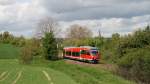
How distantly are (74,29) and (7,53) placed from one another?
1810 inches

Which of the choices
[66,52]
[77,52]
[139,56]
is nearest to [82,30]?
[66,52]

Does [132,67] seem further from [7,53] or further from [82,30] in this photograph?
[82,30]

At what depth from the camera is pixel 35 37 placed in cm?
14112

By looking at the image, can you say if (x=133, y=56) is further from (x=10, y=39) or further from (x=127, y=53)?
(x=10, y=39)

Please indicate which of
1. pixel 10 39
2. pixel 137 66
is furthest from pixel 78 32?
pixel 137 66

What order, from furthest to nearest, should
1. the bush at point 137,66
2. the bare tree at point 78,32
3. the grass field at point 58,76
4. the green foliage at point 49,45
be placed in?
the bare tree at point 78,32, the green foliage at point 49,45, the bush at point 137,66, the grass field at point 58,76

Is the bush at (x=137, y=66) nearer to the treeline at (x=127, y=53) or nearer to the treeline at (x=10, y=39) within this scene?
the treeline at (x=127, y=53)

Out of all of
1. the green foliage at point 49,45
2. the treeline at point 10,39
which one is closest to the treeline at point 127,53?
the green foliage at point 49,45

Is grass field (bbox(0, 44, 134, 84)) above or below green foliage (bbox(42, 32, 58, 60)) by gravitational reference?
below

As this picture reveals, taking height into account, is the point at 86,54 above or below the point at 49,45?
below

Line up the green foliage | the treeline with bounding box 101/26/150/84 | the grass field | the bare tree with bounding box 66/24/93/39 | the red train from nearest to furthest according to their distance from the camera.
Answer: the grass field → the treeline with bounding box 101/26/150/84 → the red train → the green foliage → the bare tree with bounding box 66/24/93/39

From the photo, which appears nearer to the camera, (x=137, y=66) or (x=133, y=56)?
(x=137, y=66)

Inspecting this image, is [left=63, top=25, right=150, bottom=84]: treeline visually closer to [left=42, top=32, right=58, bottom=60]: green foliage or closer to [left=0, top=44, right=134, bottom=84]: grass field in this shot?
[left=0, top=44, right=134, bottom=84]: grass field

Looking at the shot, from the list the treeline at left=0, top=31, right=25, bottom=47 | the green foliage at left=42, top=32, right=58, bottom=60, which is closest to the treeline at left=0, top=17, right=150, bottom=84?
the green foliage at left=42, top=32, right=58, bottom=60
